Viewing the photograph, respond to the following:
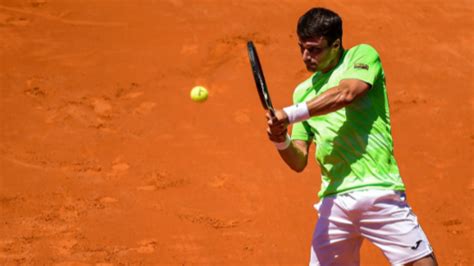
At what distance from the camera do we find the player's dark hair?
534cm

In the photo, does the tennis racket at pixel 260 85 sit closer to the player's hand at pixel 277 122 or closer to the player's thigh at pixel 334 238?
the player's hand at pixel 277 122

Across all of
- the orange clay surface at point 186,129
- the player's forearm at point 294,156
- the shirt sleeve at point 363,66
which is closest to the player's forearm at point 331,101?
the shirt sleeve at point 363,66

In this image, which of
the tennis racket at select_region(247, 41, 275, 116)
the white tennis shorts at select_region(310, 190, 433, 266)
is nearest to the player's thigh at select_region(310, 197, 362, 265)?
the white tennis shorts at select_region(310, 190, 433, 266)

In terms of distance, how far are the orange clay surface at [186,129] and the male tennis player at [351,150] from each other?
2.76m

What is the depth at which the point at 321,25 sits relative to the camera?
534 centimetres

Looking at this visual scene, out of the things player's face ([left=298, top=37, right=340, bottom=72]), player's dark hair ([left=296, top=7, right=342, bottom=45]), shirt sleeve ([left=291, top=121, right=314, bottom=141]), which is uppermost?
player's dark hair ([left=296, top=7, right=342, bottom=45])

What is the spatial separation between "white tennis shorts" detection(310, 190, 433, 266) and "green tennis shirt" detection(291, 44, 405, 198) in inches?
2.9

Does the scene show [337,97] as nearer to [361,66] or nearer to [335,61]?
[361,66]

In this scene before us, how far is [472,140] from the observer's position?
994 cm

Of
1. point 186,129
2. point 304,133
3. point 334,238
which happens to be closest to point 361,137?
point 304,133

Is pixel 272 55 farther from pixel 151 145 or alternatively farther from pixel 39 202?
pixel 39 202

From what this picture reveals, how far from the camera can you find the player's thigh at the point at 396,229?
5.21 meters

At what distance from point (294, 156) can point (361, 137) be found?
0.54 meters

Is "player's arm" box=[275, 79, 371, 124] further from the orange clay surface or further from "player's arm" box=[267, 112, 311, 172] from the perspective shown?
the orange clay surface
